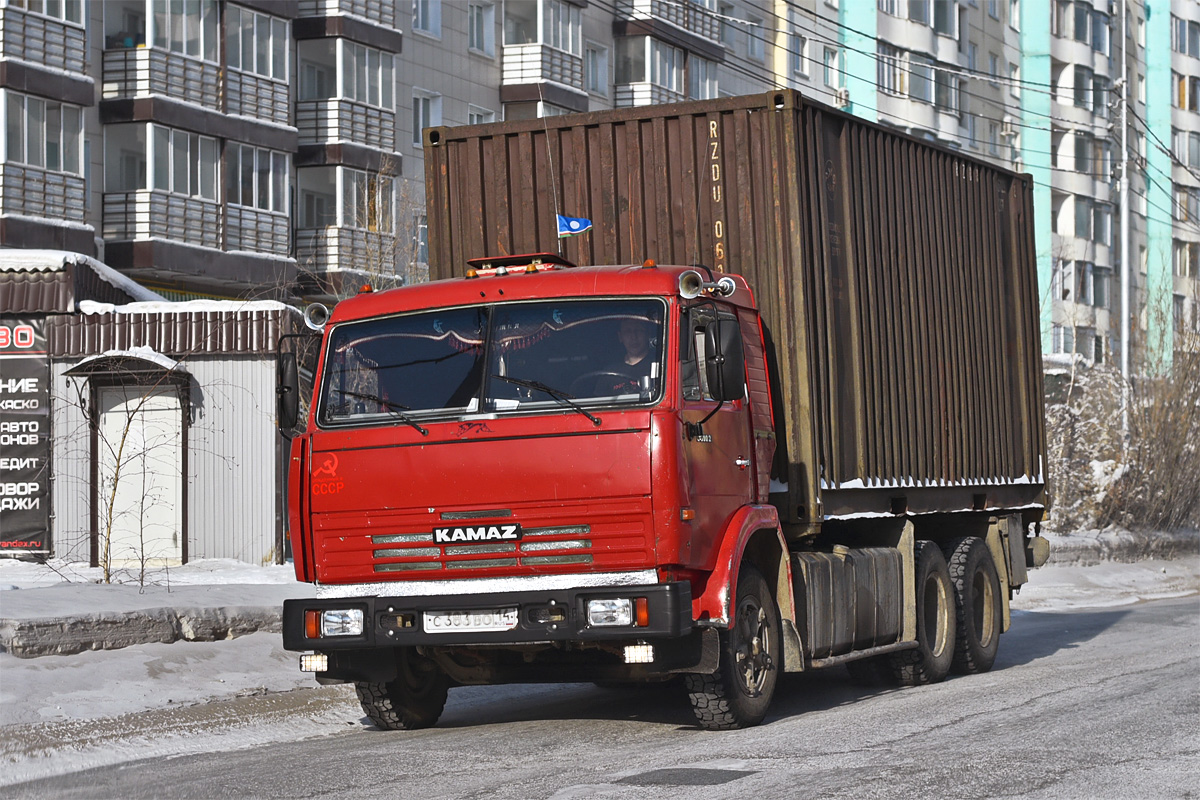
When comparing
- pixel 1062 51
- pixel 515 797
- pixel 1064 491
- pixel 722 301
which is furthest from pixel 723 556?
pixel 1062 51

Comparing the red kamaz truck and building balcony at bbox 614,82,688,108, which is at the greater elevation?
building balcony at bbox 614,82,688,108

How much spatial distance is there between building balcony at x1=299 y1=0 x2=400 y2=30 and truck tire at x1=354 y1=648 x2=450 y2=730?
92.3 feet

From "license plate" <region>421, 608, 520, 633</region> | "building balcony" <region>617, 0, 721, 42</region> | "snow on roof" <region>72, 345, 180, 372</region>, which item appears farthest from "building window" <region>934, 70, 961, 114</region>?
"license plate" <region>421, 608, 520, 633</region>

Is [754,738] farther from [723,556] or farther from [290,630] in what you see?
[290,630]

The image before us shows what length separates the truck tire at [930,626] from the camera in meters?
12.5

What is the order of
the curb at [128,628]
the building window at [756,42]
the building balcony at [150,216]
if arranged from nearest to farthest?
the curb at [128,628] → the building balcony at [150,216] → the building window at [756,42]

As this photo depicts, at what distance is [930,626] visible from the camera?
42.2 feet

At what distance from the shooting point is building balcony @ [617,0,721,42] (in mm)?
45094

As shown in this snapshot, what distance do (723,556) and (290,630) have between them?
8.11 feet

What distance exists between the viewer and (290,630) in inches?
371

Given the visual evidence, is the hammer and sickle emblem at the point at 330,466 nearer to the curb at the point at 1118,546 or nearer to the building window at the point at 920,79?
the curb at the point at 1118,546

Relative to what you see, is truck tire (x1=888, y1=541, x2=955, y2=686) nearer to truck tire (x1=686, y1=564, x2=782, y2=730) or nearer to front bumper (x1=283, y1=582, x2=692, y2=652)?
truck tire (x1=686, y1=564, x2=782, y2=730)

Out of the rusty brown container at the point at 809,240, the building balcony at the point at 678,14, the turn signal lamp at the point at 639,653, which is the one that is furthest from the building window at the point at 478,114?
the turn signal lamp at the point at 639,653

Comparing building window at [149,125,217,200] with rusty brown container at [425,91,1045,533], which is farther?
building window at [149,125,217,200]
